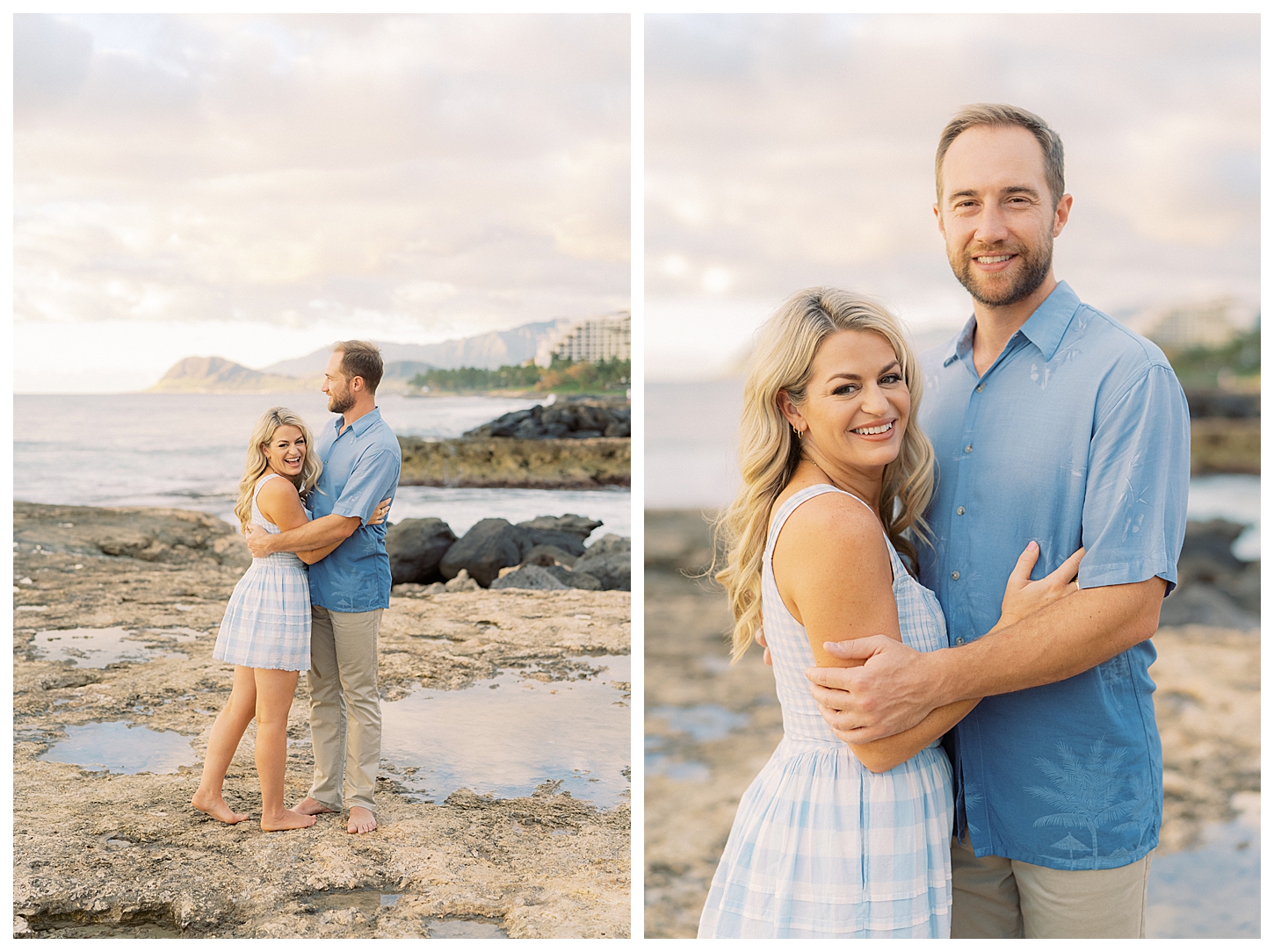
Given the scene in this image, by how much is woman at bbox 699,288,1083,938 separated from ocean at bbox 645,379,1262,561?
6.33 meters

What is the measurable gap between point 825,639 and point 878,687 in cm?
9

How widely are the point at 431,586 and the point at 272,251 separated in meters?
1.91

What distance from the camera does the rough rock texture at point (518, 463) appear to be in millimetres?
4465

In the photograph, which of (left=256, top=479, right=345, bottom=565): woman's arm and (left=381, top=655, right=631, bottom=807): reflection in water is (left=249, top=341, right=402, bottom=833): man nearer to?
(left=256, top=479, right=345, bottom=565): woman's arm

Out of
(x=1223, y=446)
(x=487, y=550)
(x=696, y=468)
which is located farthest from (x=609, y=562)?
(x=1223, y=446)

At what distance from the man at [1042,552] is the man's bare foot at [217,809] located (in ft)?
6.38

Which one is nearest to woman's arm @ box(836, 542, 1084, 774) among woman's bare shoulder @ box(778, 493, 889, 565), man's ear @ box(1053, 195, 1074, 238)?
woman's bare shoulder @ box(778, 493, 889, 565)

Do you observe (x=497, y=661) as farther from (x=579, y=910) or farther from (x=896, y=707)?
(x=896, y=707)

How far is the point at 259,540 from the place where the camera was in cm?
233

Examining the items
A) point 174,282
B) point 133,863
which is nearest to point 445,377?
point 174,282

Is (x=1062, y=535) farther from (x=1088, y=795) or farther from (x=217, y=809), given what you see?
(x=217, y=809)

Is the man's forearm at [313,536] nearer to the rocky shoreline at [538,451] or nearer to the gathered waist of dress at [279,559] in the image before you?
the gathered waist of dress at [279,559]

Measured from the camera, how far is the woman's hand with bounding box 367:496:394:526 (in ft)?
7.92

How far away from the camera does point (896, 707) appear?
45.8 inches
